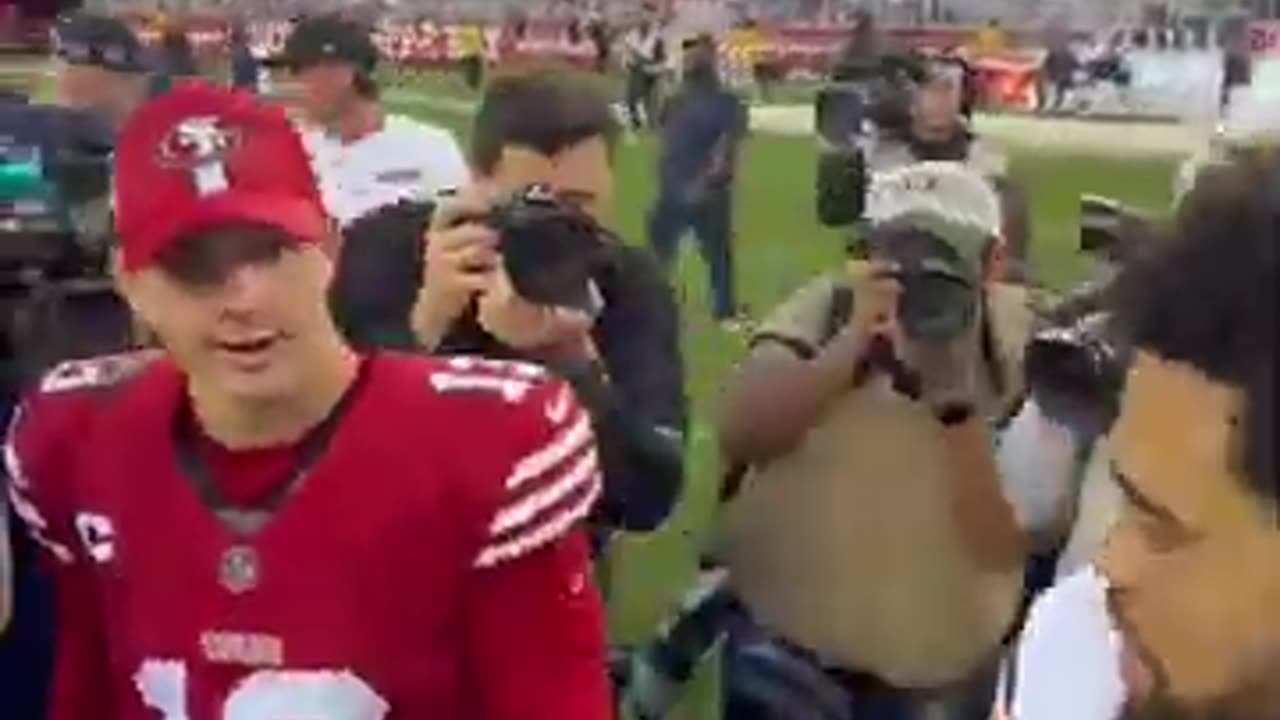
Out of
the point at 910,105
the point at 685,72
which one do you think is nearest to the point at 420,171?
the point at 910,105

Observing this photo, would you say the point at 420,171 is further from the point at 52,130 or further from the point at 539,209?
the point at 539,209

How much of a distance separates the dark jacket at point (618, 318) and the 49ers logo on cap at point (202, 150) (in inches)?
43.0

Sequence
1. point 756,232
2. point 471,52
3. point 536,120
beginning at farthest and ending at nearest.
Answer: point 471,52 < point 756,232 < point 536,120

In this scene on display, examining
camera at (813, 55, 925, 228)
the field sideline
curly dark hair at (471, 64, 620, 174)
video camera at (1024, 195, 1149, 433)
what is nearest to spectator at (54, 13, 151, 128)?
the field sideline

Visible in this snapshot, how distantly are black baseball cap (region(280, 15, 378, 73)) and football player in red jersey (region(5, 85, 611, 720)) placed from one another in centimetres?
379

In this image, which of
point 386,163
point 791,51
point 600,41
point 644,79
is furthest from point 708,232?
point 791,51

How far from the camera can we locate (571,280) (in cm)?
305

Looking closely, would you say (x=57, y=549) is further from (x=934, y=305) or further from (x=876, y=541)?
(x=876, y=541)

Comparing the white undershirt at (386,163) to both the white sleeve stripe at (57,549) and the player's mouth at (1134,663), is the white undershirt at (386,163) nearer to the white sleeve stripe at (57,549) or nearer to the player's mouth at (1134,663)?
the white sleeve stripe at (57,549)

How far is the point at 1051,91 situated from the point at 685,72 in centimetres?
1729

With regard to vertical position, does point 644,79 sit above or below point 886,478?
below

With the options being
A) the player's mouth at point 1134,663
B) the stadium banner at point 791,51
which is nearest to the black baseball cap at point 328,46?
the player's mouth at point 1134,663

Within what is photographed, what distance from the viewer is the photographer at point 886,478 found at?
11.3ft

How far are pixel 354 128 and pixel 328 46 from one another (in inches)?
8.0
